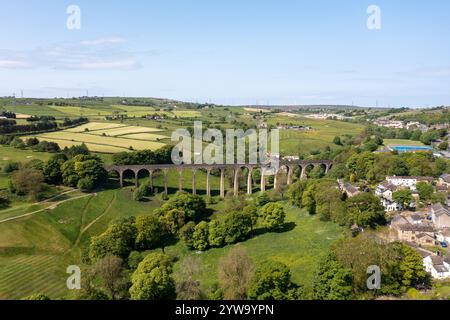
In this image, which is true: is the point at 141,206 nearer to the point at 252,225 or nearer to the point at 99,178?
the point at 99,178

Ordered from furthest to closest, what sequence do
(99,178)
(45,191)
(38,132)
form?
(38,132) < (99,178) < (45,191)

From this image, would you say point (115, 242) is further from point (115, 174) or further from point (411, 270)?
point (115, 174)

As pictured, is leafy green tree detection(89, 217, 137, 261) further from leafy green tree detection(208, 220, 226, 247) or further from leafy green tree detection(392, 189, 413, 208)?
leafy green tree detection(392, 189, 413, 208)

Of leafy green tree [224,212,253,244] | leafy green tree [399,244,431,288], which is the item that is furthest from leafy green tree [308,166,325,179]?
leafy green tree [399,244,431,288]

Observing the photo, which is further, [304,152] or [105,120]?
[105,120]

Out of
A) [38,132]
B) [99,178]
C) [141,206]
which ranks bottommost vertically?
[141,206]

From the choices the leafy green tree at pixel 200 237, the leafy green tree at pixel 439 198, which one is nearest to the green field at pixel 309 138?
the leafy green tree at pixel 439 198
